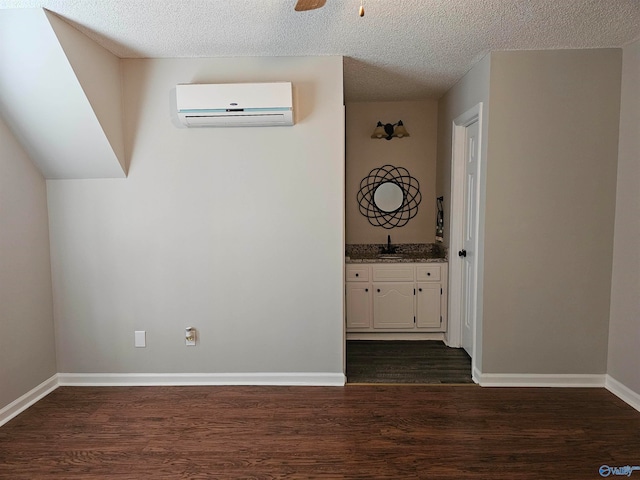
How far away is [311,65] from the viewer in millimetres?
2855

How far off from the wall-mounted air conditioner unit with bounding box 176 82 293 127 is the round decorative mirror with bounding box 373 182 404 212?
1854 millimetres

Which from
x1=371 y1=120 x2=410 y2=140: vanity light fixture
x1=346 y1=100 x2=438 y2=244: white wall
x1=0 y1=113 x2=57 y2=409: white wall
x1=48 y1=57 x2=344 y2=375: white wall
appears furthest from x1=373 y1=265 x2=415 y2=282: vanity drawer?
x1=0 y1=113 x2=57 y2=409: white wall

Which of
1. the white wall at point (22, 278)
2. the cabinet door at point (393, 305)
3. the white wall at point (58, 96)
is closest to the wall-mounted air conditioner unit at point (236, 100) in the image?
the white wall at point (58, 96)

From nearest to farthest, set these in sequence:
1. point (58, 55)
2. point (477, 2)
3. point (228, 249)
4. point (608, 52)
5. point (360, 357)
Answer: point (477, 2) → point (58, 55) → point (608, 52) → point (228, 249) → point (360, 357)

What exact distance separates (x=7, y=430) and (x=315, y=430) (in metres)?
1.88

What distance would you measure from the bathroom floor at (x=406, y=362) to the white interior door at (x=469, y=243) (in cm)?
22

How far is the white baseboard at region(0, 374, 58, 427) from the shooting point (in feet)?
8.45

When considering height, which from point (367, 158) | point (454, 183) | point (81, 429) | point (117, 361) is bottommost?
point (81, 429)

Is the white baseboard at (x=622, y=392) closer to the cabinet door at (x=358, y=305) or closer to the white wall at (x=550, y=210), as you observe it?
the white wall at (x=550, y=210)

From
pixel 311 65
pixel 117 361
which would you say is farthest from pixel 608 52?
pixel 117 361

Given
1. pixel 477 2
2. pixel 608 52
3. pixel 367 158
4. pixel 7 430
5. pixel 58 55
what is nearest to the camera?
pixel 477 2

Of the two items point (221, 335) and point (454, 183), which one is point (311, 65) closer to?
point (454, 183)

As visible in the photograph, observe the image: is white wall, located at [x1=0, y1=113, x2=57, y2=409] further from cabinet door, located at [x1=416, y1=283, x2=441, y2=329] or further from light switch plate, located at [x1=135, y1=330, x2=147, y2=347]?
cabinet door, located at [x1=416, y1=283, x2=441, y2=329]

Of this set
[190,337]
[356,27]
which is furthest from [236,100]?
[190,337]
